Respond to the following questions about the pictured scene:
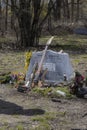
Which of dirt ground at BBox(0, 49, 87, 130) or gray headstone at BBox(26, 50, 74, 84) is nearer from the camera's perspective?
dirt ground at BBox(0, 49, 87, 130)

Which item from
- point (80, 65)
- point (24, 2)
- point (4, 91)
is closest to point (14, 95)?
point (4, 91)

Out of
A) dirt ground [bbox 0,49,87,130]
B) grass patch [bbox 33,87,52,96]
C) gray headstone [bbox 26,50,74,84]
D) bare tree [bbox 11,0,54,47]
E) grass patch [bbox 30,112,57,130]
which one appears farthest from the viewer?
bare tree [bbox 11,0,54,47]

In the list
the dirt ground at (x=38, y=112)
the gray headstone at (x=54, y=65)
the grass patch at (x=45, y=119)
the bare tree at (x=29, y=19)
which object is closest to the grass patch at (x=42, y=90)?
the dirt ground at (x=38, y=112)

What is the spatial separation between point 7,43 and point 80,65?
800cm

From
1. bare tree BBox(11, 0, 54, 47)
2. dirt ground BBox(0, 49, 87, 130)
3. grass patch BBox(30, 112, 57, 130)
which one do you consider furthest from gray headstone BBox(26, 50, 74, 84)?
bare tree BBox(11, 0, 54, 47)

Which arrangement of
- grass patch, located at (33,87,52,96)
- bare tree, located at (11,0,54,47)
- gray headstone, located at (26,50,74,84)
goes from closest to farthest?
grass patch, located at (33,87,52,96), gray headstone, located at (26,50,74,84), bare tree, located at (11,0,54,47)

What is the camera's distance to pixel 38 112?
25.6ft

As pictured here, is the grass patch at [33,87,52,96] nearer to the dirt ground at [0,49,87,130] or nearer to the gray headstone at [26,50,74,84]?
the dirt ground at [0,49,87,130]

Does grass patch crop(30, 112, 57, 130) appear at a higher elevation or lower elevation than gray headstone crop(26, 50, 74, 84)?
higher

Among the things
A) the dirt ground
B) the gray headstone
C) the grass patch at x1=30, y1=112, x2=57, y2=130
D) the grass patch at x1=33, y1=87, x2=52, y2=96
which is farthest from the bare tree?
the grass patch at x1=30, y1=112, x2=57, y2=130

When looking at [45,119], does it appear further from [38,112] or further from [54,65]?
[54,65]

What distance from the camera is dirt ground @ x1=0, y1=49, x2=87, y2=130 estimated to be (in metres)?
6.94

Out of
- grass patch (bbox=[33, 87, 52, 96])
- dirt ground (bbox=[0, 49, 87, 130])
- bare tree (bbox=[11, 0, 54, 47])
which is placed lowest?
bare tree (bbox=[11, 0, 54, 47])

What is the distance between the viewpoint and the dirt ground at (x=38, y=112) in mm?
6940
